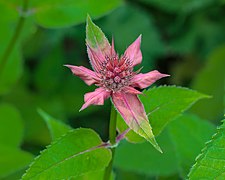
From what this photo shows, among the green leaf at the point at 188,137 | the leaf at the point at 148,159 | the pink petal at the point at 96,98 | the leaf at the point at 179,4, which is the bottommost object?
the leaf at the point at 148,159

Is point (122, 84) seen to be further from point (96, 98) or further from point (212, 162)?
point (212, 162)

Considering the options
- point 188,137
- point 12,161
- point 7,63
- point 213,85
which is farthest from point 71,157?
point 213,85

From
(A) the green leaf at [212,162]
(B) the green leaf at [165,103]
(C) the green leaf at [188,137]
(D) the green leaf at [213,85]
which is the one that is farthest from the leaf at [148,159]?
(A) the green leaf at [212,162]

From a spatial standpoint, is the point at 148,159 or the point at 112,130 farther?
the point at 148,159

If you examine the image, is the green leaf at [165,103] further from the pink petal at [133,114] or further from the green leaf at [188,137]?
the green leaf at [188,137]

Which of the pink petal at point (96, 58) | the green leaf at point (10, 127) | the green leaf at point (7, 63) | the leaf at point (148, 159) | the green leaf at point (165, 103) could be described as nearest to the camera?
the pink petal at point (96, 58)

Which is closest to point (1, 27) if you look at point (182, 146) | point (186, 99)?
point (182, 146)
